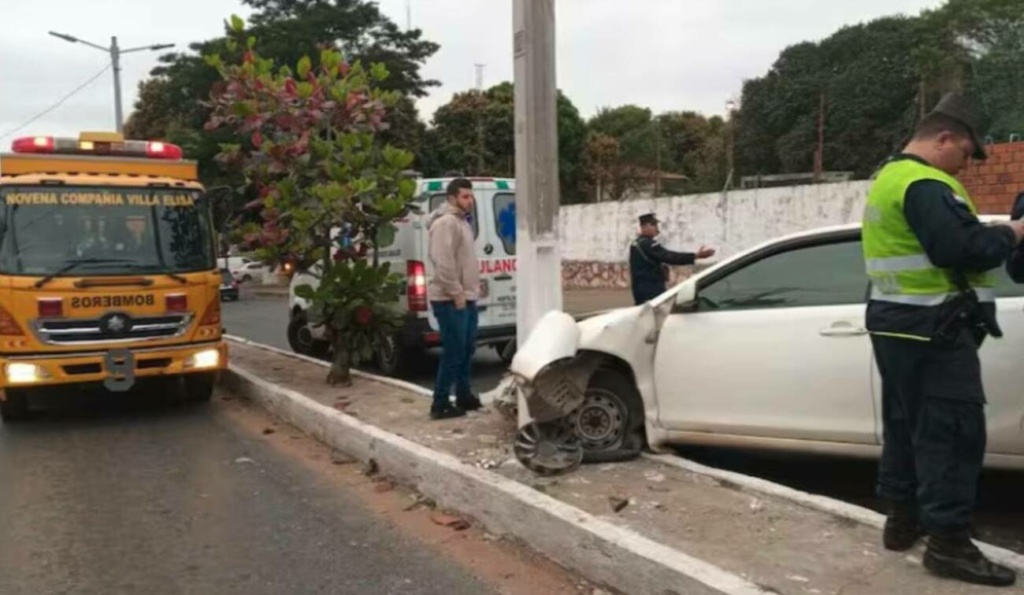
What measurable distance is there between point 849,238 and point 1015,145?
30.6 ft

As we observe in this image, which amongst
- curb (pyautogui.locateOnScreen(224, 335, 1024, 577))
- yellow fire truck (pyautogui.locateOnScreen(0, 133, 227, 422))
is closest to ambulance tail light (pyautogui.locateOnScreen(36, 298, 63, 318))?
yellow fire truck (pyautogui.locateOnScreen(0, 133, 227, 422))

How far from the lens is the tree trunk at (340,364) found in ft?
27.5

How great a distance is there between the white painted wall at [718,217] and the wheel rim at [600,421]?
12478 millimetres

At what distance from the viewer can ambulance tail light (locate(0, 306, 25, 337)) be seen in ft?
24.3

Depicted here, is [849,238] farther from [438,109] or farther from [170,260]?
[438,109]

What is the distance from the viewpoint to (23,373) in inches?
293

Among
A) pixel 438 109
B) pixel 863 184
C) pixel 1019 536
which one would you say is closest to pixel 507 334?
pixel 1019 536

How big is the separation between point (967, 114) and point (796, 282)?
1575 millimetres

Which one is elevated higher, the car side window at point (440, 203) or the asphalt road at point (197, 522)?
the car side window at point (440, 203)

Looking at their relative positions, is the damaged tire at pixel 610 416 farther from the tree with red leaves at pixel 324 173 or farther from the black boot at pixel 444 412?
the tree with red leaves at pixel 324 173

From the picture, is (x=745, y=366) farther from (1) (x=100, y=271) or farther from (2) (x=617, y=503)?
(1) (x=100, y=271)

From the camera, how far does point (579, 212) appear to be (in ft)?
87.0

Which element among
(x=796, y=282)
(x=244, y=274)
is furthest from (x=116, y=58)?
(x=796, y=282)

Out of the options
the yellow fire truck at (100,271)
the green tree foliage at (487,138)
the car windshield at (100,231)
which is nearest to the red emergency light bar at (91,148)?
the yellow fire truck at (100,271)
